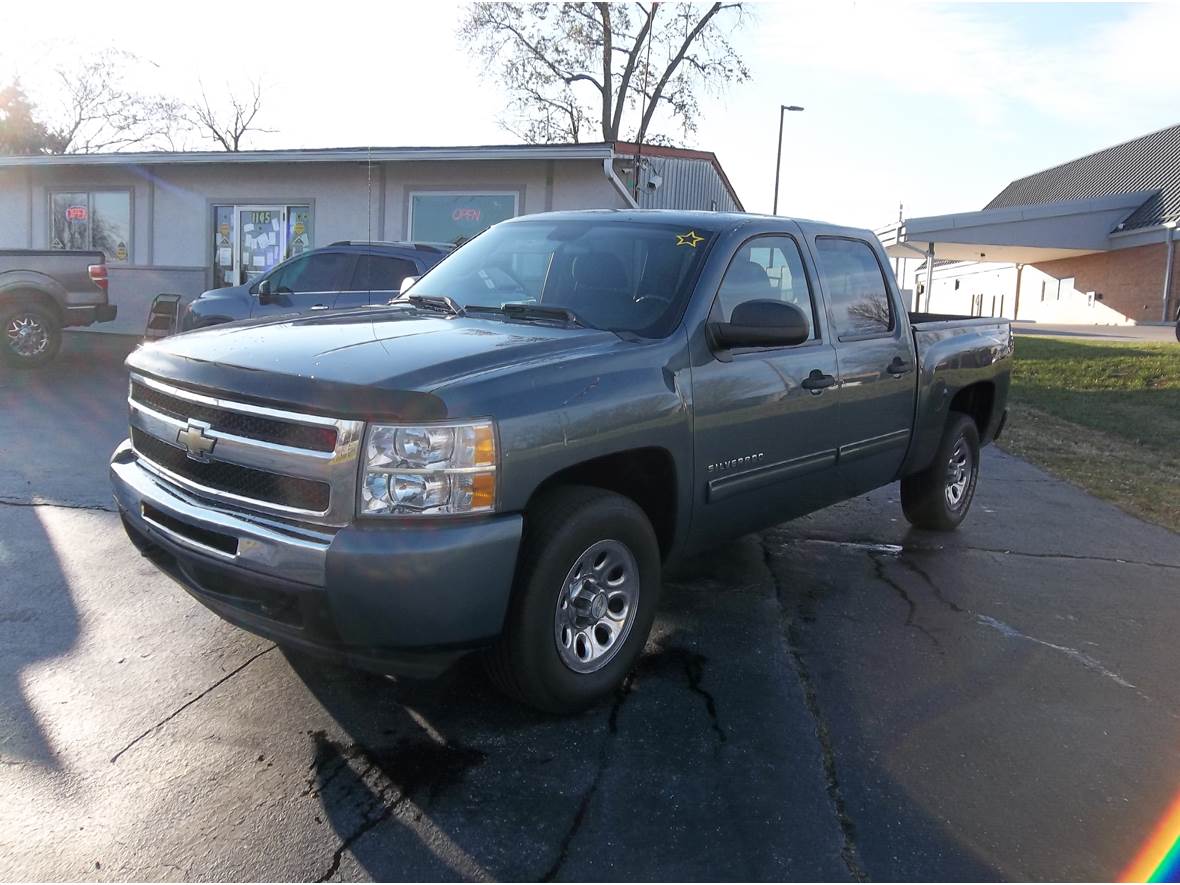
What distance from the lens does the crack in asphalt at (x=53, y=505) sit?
628 centimetres

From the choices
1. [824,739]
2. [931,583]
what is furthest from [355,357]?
[931,583]

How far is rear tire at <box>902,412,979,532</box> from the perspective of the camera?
21.3 feet

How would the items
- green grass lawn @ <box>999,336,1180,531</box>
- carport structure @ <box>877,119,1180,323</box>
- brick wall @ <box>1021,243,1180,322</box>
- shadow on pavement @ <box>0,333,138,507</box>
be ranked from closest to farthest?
shadow on pavement @ <box>0,333,138,507</box>
green grass lawn @ <box>999,336,1180,531</box>
carport structure @ <box>877,119,1180,323</box>
brick wall @ <box>1021,243,1180,322</box>

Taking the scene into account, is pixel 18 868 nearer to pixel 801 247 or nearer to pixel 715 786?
pixel 715 786

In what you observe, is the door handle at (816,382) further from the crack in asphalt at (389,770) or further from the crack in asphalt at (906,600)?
the crack in asphalt at (389,770)

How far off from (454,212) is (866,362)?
12.1 meters

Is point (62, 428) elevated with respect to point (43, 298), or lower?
lower

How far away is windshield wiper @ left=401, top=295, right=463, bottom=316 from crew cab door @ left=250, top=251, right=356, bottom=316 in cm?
593

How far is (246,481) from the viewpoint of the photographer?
3316mm

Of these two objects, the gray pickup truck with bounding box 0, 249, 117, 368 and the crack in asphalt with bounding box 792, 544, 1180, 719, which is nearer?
the crack in asphalt with bounding box 792, 544, 1180, 719

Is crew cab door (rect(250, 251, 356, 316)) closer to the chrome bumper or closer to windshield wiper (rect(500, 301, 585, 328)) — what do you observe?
windshield wiper (rect(500, 301, 585, 328))

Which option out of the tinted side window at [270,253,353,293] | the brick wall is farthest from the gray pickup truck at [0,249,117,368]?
the brick wall

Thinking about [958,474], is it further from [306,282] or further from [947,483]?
[306,282]

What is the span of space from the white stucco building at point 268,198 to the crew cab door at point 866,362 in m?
9.76
